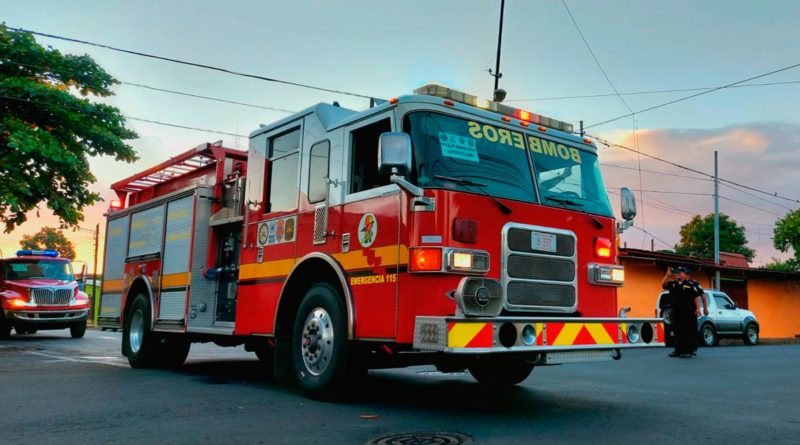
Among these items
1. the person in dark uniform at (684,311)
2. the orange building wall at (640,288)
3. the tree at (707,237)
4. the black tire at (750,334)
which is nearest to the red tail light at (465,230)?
the person in dark uniform at (684,311)

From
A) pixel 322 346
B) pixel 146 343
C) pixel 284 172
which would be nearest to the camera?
pixel 322 346

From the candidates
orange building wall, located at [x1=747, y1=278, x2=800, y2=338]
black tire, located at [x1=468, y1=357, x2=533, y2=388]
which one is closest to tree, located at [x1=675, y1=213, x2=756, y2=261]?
orange building wall, located at [x1=747, y1=278, x2=800, y2=338]

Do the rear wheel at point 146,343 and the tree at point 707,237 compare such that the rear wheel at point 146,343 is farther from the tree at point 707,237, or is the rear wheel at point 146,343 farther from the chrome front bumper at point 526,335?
the tree at point 707,237

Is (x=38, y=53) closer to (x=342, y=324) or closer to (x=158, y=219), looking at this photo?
(x=158, y=219)

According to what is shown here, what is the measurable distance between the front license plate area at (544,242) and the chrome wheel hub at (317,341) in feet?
6.69

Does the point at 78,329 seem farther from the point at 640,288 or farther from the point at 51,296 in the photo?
the point at 640,288

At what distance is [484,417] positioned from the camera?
229 inches

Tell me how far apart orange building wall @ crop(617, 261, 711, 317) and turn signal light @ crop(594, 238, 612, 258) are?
18.1 metres

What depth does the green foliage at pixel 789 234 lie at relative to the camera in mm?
46688

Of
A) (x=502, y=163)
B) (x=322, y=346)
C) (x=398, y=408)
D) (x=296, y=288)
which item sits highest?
(x=502, y=163)

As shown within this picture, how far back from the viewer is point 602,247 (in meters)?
6.80

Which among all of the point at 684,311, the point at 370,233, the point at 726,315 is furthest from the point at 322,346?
the point at 726,315

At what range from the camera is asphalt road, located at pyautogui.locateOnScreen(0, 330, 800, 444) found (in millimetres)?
5090

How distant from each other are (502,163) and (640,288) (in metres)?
20.5
